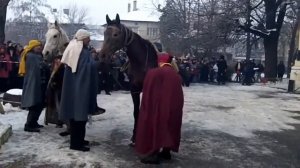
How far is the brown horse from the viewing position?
721 centimetres

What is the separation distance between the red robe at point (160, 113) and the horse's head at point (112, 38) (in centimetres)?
102

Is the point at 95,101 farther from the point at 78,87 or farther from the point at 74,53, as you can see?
the point at 74,53

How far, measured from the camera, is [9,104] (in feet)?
36.8

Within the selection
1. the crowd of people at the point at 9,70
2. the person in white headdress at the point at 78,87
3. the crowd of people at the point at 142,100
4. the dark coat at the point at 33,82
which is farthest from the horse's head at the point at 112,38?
the crowd of people at the point at 9,70

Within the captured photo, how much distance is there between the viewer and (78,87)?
6715mm

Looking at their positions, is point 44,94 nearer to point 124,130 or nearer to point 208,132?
point 124,130

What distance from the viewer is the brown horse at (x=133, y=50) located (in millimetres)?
7207

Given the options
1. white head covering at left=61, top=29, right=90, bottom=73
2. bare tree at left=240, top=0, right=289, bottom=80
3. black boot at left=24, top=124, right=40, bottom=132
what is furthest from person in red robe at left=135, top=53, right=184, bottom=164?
bare tree at left=240, top=0, right=289, bottom=80

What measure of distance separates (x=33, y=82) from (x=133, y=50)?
201cm

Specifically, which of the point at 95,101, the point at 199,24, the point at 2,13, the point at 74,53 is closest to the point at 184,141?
the point at 95,101

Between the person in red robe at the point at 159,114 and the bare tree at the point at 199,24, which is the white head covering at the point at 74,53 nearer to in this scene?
the person in red robe at the point at 159,114

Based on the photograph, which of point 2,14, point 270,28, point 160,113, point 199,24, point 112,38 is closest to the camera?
point 160,113

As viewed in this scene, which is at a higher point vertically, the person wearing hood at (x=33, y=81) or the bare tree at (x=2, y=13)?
the bare tree at (x=2, y=13)

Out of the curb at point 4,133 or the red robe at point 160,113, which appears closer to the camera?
the red robe at point 160,113
